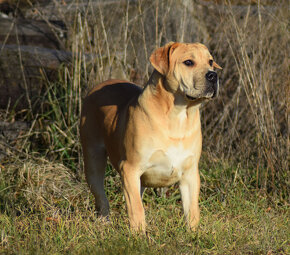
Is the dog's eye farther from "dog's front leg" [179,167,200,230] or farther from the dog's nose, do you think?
"dog's front leg" [179,167,200,230]

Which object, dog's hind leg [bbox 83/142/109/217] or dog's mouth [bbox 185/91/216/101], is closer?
dog's mouth [bbox 185/91/216/101]

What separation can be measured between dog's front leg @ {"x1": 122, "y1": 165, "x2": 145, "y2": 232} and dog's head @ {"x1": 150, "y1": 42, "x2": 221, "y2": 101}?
2.34 feet

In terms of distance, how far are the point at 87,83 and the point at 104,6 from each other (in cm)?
117

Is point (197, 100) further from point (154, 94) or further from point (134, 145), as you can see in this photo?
point (134, 145)

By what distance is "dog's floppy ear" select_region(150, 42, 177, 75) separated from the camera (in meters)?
3.90

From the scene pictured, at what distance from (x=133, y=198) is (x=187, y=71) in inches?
41.0

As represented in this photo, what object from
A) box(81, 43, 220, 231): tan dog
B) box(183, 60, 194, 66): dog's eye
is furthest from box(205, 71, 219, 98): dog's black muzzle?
box(183, 60, 194, 66): dog's eye

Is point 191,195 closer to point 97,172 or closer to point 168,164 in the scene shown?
point 168,164

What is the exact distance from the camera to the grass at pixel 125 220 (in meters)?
3.50

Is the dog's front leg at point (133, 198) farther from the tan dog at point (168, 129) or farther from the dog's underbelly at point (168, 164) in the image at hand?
the dog's underbelly at point (168, 164)

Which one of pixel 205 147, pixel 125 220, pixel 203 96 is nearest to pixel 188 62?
pixel 203 96

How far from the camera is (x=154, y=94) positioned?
3.96 m

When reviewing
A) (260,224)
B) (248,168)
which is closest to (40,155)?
(248,168)

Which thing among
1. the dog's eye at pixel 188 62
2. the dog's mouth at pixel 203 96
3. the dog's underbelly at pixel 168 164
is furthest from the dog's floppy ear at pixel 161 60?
the dog's underbelly at pixel 168 164
